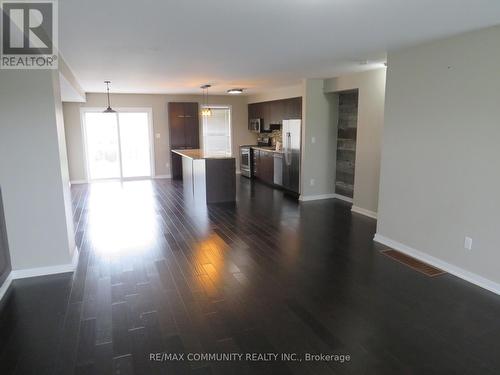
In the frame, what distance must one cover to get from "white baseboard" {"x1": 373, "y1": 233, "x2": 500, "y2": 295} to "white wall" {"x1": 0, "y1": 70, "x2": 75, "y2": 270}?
13.1 ft

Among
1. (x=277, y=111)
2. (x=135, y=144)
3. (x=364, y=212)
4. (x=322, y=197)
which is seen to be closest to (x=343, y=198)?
(x=322, y=197)

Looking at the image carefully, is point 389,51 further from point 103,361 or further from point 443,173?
point 103,361

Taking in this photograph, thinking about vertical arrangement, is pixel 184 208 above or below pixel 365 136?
below

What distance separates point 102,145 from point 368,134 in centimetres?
727

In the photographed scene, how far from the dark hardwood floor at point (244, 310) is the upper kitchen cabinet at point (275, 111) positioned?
3.62 metres

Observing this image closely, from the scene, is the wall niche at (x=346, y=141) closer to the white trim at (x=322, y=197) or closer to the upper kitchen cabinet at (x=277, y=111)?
the white trim at (x=322, y=197)

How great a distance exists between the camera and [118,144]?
954 centimetres

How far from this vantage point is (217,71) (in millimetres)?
5430

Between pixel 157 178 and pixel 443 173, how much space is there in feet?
26.2

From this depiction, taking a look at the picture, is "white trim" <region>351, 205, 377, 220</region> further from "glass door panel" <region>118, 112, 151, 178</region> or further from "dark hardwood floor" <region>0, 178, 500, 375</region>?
"glass door panel" <region>118, 112, 151, 178</region>

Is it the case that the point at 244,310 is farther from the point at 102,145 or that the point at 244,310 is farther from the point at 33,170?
the point at 102,145

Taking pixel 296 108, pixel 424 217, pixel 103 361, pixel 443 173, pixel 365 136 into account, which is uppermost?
pixel 296 108

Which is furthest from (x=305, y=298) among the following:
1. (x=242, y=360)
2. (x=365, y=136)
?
(x=365, y=136)

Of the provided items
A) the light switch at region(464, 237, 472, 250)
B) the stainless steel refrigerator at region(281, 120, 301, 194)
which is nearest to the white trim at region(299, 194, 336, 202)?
the stainless steel refrigerator at region(281, 120, 301, 194)
